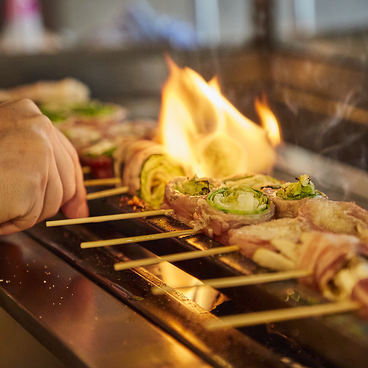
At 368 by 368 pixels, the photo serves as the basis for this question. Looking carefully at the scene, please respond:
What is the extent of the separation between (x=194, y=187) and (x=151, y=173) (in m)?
0.41

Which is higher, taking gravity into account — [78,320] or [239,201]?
[239,201]

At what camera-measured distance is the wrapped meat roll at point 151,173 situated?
2.66 meters

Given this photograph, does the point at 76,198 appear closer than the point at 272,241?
No

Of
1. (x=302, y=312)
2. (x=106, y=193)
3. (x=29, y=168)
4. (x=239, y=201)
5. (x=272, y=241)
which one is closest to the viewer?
(x=302, y=312)

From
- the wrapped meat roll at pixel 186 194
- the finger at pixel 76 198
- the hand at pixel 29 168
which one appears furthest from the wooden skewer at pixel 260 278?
the finger at pixel 76 198

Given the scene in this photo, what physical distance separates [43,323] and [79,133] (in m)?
2.47

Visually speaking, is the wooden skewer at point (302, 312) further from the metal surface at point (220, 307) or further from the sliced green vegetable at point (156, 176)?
the sliced green vegetable at point (156, 176)

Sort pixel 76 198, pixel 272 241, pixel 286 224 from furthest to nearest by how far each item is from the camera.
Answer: pixel 76 198 → pixel 286 224 → pixel 272 241

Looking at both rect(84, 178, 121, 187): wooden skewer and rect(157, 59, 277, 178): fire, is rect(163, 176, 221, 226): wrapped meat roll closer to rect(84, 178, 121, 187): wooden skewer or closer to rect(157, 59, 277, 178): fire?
rect(157, 59, 277, 178): fire

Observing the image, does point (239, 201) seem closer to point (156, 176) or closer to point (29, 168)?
point (156, 176)

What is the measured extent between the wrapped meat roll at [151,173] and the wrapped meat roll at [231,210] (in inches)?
23.6

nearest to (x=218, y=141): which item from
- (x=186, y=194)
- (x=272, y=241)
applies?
(x=186, y=194)

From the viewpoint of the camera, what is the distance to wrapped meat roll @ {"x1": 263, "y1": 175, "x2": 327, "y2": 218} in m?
2.09

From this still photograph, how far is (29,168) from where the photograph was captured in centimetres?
215
